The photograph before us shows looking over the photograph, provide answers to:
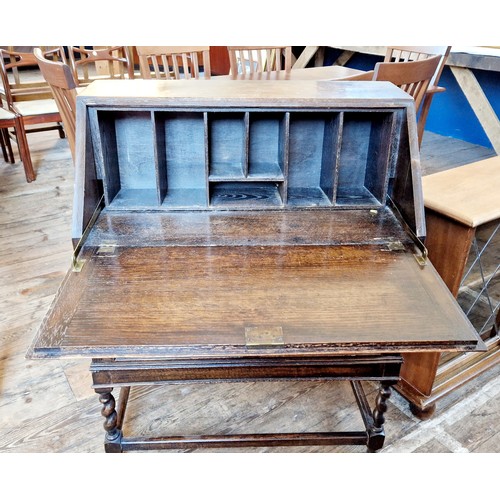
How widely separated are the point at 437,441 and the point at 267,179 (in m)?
1.08

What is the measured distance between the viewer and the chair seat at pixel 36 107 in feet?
11.9

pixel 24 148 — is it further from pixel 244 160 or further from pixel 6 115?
pixel 244 160

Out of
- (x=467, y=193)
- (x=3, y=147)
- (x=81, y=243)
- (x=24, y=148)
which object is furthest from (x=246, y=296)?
(x=3, y=147)

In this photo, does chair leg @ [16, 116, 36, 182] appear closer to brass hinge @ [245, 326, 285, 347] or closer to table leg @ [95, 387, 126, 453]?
table leg @ [95, 387, 126, 453]

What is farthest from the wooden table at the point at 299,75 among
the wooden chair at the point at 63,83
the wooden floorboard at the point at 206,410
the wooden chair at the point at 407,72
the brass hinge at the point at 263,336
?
the brass hinge at the point at 263,336

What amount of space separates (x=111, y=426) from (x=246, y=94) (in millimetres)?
1086

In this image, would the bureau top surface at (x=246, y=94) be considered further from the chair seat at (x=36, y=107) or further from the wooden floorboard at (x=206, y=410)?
the chair seat at (x=36, y=107)

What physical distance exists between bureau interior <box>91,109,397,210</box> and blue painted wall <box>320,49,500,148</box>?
337cm

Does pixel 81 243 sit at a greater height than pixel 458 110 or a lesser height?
greater

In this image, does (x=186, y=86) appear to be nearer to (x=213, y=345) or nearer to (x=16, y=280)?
(x=213, y=345)

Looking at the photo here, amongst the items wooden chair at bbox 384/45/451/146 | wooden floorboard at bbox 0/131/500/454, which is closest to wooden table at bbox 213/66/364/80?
wooden chair at bbox 384/45/451/146

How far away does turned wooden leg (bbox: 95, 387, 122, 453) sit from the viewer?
136 centimetres

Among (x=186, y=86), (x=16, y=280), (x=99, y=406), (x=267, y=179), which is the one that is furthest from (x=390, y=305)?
(x=16, y=280)

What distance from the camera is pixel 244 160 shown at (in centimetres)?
143
